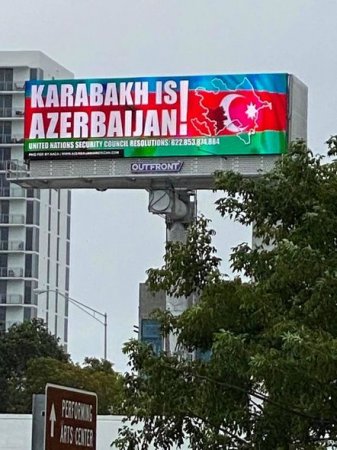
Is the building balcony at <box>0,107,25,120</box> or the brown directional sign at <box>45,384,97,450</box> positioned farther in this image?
the building balcony at <box>0,107,25,120</box>

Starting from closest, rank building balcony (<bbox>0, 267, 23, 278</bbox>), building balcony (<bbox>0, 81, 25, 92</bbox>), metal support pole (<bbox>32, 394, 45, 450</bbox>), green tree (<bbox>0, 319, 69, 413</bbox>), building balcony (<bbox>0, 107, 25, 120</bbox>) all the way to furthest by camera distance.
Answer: metal support pole (<bbox>32, 394, 45, 450</bbox>) → green tree (<bbox>0, 319, 69, 413</bbox>) → building balcony (<bbox>0, 267, 23, 278</bbox>) → building balcony (<bbox>0, 81, 25, 92</bbox>) → building balcony (<bbox>0, 107, 25, 120</bbox>)

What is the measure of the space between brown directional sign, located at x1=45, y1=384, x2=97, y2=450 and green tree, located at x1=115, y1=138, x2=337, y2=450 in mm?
5718

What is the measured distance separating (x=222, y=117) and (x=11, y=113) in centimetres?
7289

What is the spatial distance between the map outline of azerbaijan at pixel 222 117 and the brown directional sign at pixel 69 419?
54948 millimetres

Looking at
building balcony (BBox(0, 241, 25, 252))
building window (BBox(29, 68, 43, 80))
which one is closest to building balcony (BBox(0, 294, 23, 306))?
building balcony (BBox(0, 241, 25, 252))

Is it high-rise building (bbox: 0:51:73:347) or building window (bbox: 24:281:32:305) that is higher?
high-rise building (bbox: 0:51:73:347)

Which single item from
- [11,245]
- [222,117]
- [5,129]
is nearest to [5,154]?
[5,129]

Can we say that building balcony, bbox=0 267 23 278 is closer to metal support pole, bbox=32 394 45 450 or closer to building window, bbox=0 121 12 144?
building window, bbox=0 121 12 144

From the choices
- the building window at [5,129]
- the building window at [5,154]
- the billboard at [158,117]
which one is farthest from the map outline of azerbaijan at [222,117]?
the building window at [5,129]

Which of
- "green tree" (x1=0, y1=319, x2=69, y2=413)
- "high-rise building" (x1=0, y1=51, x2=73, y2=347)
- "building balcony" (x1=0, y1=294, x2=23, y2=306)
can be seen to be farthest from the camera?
"high-rise building" (x1=0, y1=51, x2=73, y2=347)

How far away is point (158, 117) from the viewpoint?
64.9 meters

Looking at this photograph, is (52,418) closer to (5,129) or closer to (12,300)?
(12,300)

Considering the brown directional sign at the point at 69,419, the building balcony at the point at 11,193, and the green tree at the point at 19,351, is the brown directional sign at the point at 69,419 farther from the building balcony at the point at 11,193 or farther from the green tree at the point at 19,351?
the building balcony at the point at 11,193

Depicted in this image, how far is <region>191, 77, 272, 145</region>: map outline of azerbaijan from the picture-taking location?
6356cm
